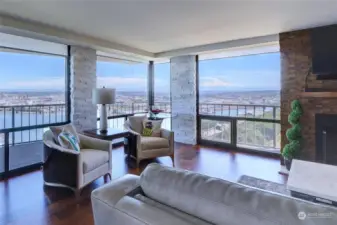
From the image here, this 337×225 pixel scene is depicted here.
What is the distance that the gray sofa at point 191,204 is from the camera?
31.2 inches

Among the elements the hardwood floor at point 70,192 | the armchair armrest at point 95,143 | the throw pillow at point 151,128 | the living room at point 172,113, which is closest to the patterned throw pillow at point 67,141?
the living room at point 172,113

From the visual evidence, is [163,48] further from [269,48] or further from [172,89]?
[269,48]

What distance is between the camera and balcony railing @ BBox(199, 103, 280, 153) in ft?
16.0

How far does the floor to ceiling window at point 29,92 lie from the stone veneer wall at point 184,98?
2.57 meters

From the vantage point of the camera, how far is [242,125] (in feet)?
17.3

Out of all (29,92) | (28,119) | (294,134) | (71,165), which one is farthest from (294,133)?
(29,92)

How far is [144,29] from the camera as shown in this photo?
3.69 m

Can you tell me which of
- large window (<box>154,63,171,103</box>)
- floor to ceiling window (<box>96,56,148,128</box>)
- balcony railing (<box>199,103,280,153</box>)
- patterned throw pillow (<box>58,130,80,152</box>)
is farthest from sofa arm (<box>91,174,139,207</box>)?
large window (<box>154,63,171,103</box>)

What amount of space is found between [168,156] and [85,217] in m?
2.23

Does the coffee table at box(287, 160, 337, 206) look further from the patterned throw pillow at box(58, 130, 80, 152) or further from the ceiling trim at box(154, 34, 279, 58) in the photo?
the ceiling trim at box(154, 34, 279, 58)

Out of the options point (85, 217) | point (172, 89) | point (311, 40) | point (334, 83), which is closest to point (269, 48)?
point (311, 40)

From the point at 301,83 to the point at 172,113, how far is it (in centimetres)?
310

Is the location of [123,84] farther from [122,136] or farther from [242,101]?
[242,101]

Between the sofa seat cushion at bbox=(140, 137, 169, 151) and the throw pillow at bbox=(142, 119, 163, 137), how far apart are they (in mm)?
216
